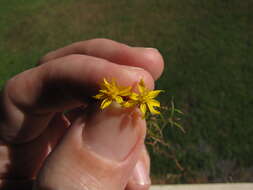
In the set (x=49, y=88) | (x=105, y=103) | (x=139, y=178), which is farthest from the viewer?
(x=139, y=178)

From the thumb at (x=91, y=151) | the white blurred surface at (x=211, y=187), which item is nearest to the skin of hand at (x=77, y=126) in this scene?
the thumb at (x=91, y=151)

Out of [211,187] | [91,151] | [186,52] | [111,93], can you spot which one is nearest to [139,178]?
[91,151]

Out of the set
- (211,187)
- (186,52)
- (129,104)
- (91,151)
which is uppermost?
(129,104)

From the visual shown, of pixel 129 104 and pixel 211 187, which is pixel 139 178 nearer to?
pixel 129 104

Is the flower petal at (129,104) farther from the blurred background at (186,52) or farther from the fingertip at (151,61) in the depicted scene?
the blurred background at (186,52)

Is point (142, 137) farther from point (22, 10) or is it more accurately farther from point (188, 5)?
point (22, 10)

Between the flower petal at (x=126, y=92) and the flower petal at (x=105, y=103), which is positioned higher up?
the flower petal at (x=126, y=92)
